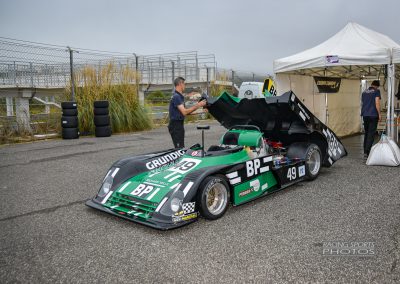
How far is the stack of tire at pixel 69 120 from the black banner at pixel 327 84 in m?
7.32

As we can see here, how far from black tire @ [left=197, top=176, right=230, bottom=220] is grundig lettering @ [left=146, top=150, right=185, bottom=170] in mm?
1079

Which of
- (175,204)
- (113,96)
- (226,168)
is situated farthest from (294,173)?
(113,96)

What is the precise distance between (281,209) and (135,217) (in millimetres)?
1865

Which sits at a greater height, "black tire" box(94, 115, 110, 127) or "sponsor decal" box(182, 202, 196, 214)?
"black tire" box(94, 115, 110, 127)

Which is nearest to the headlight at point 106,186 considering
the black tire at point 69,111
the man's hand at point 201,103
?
the man's hand at point 201,103

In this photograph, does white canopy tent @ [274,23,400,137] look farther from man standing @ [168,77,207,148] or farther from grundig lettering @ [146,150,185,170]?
grundig lettering @ [146,150,185,170]

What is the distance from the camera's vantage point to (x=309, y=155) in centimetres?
596

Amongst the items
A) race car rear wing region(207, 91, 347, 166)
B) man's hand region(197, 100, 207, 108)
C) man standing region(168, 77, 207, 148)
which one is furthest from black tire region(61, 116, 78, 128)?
man's hand region(197, 100, 207, 108)

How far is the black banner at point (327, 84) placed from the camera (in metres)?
10.5

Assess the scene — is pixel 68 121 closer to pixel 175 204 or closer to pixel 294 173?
pixel 294 173

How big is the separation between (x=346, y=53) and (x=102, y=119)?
753 cm

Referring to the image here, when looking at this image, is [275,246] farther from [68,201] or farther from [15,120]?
[15,120]

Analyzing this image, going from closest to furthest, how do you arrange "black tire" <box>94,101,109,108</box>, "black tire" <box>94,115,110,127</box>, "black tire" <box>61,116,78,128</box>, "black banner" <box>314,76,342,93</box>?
"black banner" <box>314,76,342,93</box> → "black tire" <box>61,116,78,128</box> → "black tire" <box>94,101,109,108</box> → "black tire" <box>94,115,110,127</box>

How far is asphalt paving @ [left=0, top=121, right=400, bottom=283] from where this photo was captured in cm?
307
